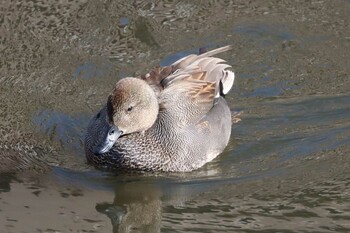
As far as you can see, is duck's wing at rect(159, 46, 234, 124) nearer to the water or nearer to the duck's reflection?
the water

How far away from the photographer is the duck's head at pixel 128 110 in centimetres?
769

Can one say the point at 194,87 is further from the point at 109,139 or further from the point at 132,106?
the point at 109,139

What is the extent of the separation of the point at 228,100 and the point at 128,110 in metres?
1.95

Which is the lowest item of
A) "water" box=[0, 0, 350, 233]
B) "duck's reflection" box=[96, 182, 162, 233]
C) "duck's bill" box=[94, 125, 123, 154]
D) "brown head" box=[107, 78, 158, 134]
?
"duck's reflection" box=[96, 182, 162, 233]

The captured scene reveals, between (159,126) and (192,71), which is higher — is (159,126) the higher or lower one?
the lower one

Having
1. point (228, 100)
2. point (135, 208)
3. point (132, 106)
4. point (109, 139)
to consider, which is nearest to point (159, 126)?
point (132, 106)

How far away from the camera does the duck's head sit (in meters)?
7.69

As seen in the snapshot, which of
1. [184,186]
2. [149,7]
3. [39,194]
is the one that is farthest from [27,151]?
[149,7]

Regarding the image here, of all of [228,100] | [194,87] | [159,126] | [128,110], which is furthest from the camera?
[228,100]

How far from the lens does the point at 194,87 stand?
8602 mm

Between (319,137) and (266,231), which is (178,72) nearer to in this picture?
(319,137)

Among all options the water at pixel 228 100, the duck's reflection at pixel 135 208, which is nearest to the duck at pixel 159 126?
the water at pixel 228 100

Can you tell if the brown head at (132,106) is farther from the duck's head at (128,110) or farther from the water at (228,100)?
the water at (228,100)

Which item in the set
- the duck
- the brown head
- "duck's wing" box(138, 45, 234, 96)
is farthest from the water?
→ the brown head
